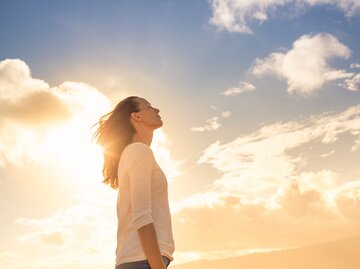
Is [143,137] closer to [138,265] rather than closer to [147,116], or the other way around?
[147,116]

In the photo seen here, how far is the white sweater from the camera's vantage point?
4176 millimetres

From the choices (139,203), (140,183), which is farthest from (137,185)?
(139,203)

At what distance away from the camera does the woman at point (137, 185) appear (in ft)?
13.4

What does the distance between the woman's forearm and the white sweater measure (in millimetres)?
64

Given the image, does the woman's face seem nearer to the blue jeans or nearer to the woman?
the woman

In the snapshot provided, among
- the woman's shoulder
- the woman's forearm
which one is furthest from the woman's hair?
the woman's forearm

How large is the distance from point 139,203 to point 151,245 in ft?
1.55

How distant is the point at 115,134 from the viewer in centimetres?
513

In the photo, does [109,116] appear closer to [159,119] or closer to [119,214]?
[159,119]

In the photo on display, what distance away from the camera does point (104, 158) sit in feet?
17.4

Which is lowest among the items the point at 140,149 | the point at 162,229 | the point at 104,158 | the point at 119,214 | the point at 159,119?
the point at 162,229

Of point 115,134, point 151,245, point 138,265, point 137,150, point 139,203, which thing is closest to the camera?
point 151,245

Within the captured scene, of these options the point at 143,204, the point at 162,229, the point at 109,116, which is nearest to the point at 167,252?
the point at 162,229

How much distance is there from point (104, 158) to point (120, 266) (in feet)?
5.10
